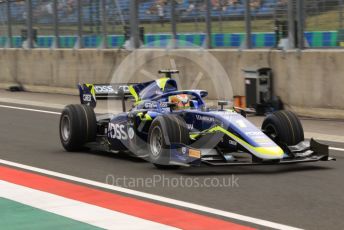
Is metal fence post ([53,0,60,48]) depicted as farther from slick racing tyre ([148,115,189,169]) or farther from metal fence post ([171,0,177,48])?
slick racing tyre ([148,115,189,169])

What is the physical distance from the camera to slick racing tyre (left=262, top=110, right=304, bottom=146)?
9.92m

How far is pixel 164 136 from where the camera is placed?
9461mm

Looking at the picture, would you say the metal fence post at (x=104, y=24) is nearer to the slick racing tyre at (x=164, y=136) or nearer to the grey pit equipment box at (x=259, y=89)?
the grey pit equipment box at (x=259, y=89)

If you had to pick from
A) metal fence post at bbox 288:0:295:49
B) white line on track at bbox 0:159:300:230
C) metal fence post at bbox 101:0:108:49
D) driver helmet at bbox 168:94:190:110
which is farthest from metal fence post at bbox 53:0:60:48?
driver helmet at bbox 168:94:190:110

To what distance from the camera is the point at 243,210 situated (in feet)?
24.2

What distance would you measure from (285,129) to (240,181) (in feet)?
4.37

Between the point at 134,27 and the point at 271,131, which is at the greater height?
the point at 134,27

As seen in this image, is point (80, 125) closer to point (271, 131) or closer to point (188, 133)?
point (188, 133)

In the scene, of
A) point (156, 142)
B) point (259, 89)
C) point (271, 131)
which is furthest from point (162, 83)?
point (259, 89)

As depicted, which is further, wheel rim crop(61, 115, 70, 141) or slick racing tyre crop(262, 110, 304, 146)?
wheel rim crop(61, 115, 70, 141)

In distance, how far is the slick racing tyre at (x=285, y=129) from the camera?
32.6ft

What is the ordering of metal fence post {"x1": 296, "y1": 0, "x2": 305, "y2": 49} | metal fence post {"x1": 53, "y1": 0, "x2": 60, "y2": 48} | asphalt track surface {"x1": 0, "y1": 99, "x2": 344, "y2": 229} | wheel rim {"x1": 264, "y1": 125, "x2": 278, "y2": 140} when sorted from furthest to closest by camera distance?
metal fence post {"x1": 53, "y1": 0, "x2": 60, "y2": 48}, metal fence post {"x1": 296, "y1": 0, "x2": 305, "y2": 49}, wheel rim {"x1": 264, "y1": 125, "x2": 278, "y2": 140}, asphalt track surface {"x1": 0, "y1": 99, "x2": 344, "y2": 229}

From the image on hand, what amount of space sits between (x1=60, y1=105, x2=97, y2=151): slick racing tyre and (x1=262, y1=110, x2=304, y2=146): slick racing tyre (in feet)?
8.91

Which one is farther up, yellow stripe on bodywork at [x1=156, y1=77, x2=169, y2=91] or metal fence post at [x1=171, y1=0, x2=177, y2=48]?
metal fence post at [x1=171, y1=0, x2=177, y2=48]
